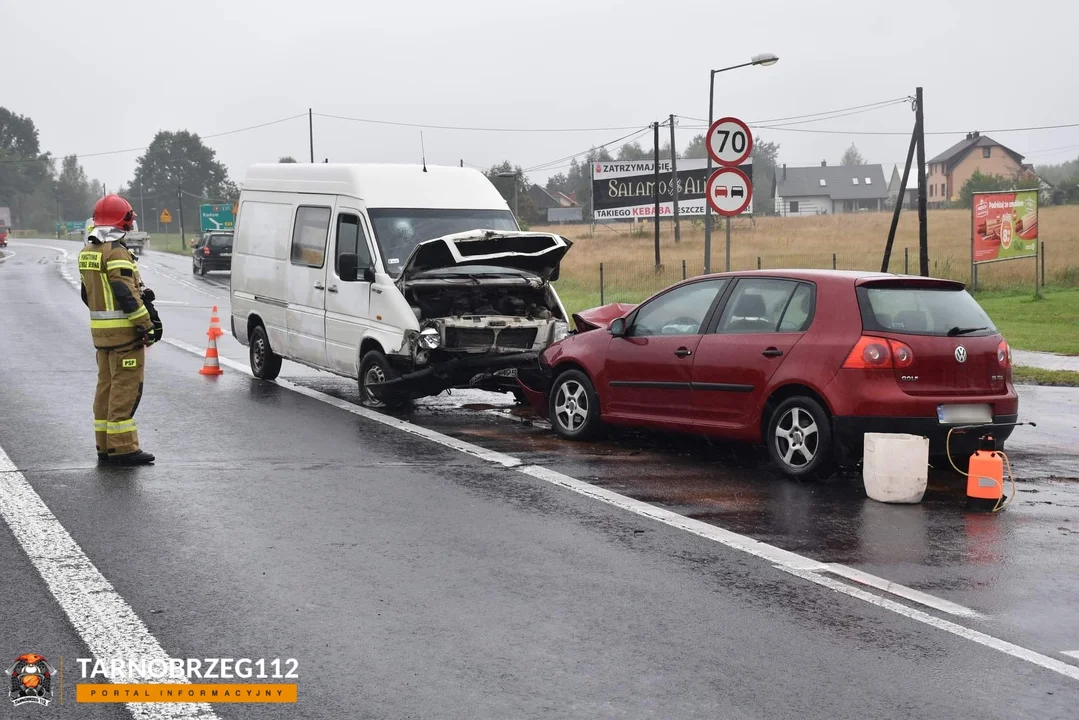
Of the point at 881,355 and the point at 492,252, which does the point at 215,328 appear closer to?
the point at 492,252

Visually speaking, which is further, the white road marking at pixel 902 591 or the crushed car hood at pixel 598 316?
the crushed car hood at pixel 598 316

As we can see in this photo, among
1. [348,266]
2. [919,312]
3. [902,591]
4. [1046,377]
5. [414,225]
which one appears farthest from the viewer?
[1046,377]

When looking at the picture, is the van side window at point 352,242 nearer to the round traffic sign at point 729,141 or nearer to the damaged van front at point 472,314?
the damaged van front at point 472,314

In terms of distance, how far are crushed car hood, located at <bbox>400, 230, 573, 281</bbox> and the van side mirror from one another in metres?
0.56

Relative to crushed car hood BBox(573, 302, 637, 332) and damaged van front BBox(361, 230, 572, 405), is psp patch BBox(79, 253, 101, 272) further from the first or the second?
crushed car hood BBox(573, 302, 637, 332)

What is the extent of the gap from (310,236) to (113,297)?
4.25 meters

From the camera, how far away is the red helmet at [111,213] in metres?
8.73

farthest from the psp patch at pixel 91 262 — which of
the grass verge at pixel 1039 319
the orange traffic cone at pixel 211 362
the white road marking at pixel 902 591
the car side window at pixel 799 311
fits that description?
the grass verge at pixel 1039 319

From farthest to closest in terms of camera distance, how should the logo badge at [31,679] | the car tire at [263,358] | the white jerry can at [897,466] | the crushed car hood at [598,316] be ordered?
the car tire at [263,358] < the crushed car hood at [598,316] < the white jerry can at [897,466] < the logo badge at [31,679]

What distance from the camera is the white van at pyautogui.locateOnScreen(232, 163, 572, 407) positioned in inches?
447

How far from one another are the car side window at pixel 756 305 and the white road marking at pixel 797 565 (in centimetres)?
178

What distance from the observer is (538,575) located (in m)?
6.06

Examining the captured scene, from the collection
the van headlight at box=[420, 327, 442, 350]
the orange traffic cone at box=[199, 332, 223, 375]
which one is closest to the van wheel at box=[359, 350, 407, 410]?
the van headlight at box=[420, 327, 442, 350]

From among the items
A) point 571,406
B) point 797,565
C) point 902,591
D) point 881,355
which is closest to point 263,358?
point 571,406
